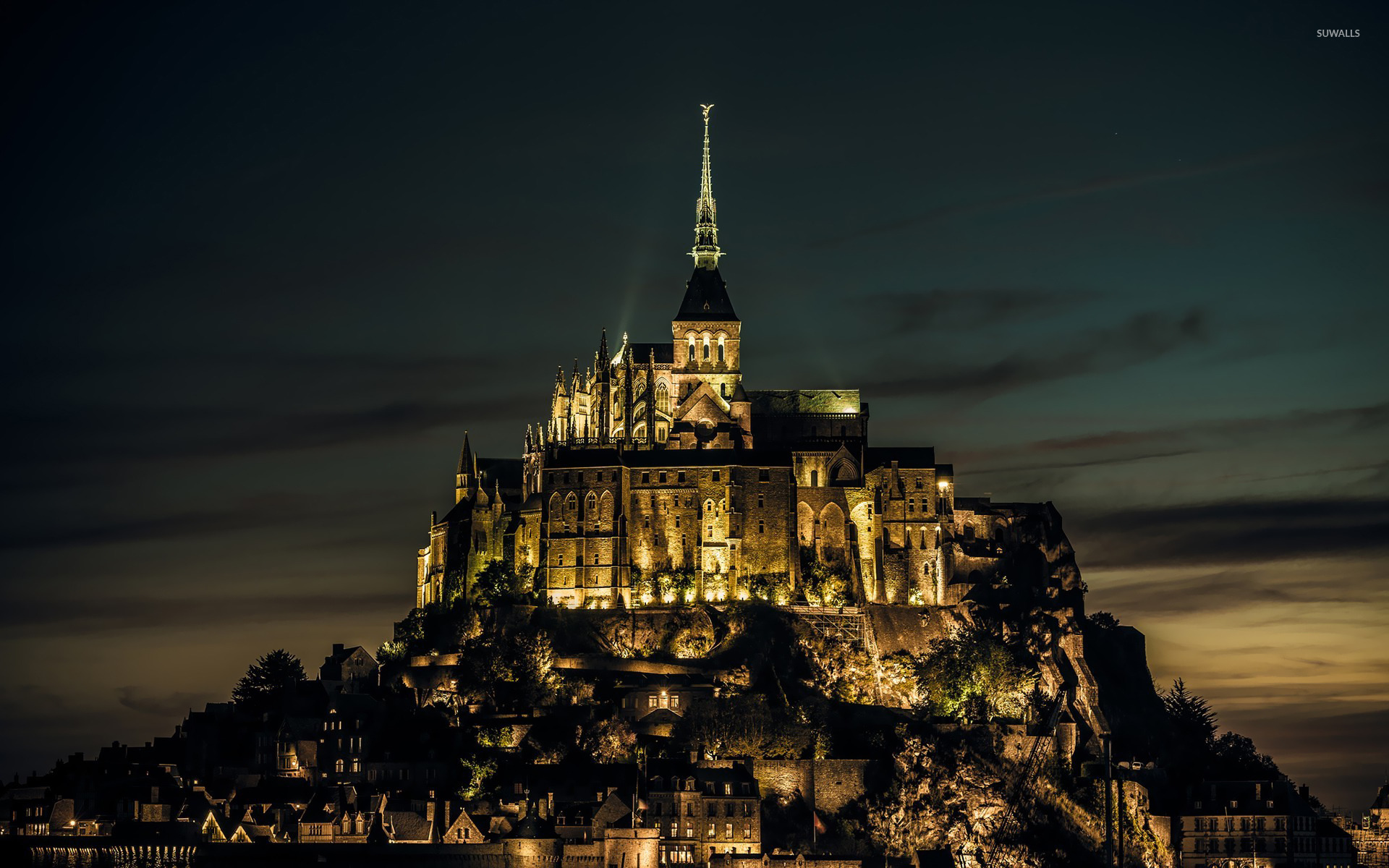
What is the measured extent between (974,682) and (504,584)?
27925 millimetres

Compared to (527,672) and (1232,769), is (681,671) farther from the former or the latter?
(1232,769)

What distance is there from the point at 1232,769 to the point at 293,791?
158 ft

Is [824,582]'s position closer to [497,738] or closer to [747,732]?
[747,732]

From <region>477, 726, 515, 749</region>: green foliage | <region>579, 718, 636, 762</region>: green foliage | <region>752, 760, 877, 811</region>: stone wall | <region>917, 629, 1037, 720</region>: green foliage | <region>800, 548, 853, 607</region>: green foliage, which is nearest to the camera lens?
<region>752, 760, 877, 811</region>: stone wall

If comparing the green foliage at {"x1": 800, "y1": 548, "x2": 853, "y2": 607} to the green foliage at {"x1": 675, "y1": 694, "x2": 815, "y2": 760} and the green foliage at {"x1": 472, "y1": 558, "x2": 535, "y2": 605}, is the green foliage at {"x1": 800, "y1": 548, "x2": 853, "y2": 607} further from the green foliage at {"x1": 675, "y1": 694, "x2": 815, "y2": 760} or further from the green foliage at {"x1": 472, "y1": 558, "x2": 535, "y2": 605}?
the green foliage at {"x1": 472, "y1": 558, "x2": 535, "y2": 605}

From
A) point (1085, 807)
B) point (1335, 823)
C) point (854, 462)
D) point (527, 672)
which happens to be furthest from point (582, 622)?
point (1335, 823)

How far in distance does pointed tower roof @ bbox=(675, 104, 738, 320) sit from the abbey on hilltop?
8408mm

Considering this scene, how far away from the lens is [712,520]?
13338 centimetres

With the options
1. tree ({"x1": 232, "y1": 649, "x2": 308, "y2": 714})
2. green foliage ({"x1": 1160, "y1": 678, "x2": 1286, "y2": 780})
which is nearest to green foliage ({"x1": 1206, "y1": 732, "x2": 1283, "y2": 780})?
green foliage ({"x1": 1160, "y1": 678, "x2": 1286, "y2": 780})

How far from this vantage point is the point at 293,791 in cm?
11412

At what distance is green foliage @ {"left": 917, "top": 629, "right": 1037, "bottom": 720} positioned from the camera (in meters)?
122

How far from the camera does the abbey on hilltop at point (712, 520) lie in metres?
132

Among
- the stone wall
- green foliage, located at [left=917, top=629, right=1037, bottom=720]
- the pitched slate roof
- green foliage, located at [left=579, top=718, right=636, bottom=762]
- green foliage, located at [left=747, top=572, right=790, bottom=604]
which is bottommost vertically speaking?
the stone wall

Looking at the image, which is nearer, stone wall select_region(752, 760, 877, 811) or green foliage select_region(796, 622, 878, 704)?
stone wall select_region(752, 760, 877, 811)
